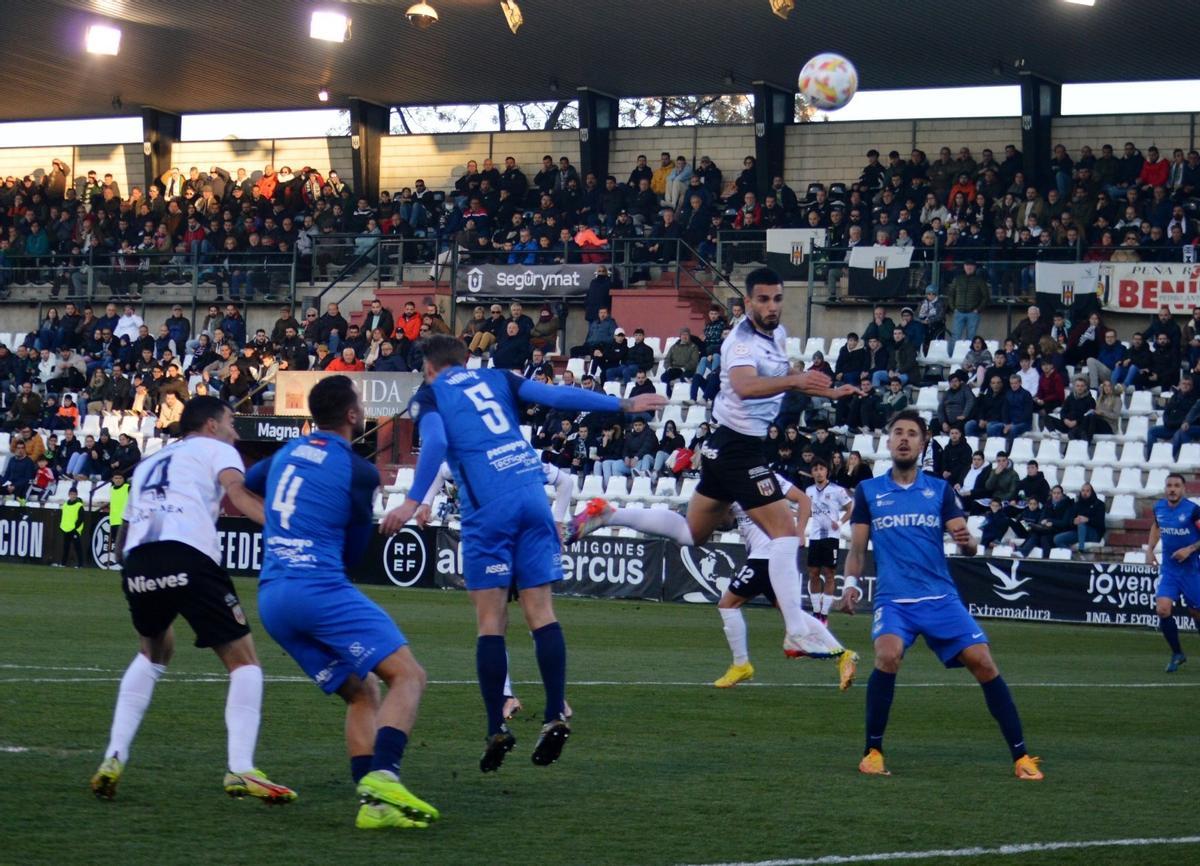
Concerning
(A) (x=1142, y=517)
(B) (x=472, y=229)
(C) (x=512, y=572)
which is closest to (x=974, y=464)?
(A) (x=1142, y=517)

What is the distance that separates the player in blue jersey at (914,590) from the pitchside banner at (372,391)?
19909 mm

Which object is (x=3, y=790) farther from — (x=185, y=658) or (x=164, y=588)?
(x=185, y=658)

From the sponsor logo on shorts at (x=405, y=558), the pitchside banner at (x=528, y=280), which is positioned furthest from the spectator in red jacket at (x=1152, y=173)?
the sponsor logo on shorts at (x=405, y=558)

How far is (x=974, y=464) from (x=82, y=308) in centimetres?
2183

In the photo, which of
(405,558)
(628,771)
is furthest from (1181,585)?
(405,558)

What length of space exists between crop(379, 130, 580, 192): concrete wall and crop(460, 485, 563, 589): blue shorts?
33.2 m

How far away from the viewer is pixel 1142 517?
82.8ft

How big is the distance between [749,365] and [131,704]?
166 inches

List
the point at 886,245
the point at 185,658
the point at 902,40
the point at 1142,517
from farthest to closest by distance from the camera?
the point at 902,40
the point at 886,245
the point at 1142,517
the point at 185,658

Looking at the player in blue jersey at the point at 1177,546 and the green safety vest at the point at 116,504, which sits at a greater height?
the player in blue jersey at the point at 1177,546

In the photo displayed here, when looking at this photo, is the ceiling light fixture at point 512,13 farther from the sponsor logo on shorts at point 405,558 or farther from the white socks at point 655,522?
the white socks at point 655,522

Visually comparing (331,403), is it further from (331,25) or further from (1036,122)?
(1036,122)

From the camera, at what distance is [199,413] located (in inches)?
301

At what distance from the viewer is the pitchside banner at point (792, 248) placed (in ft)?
104
